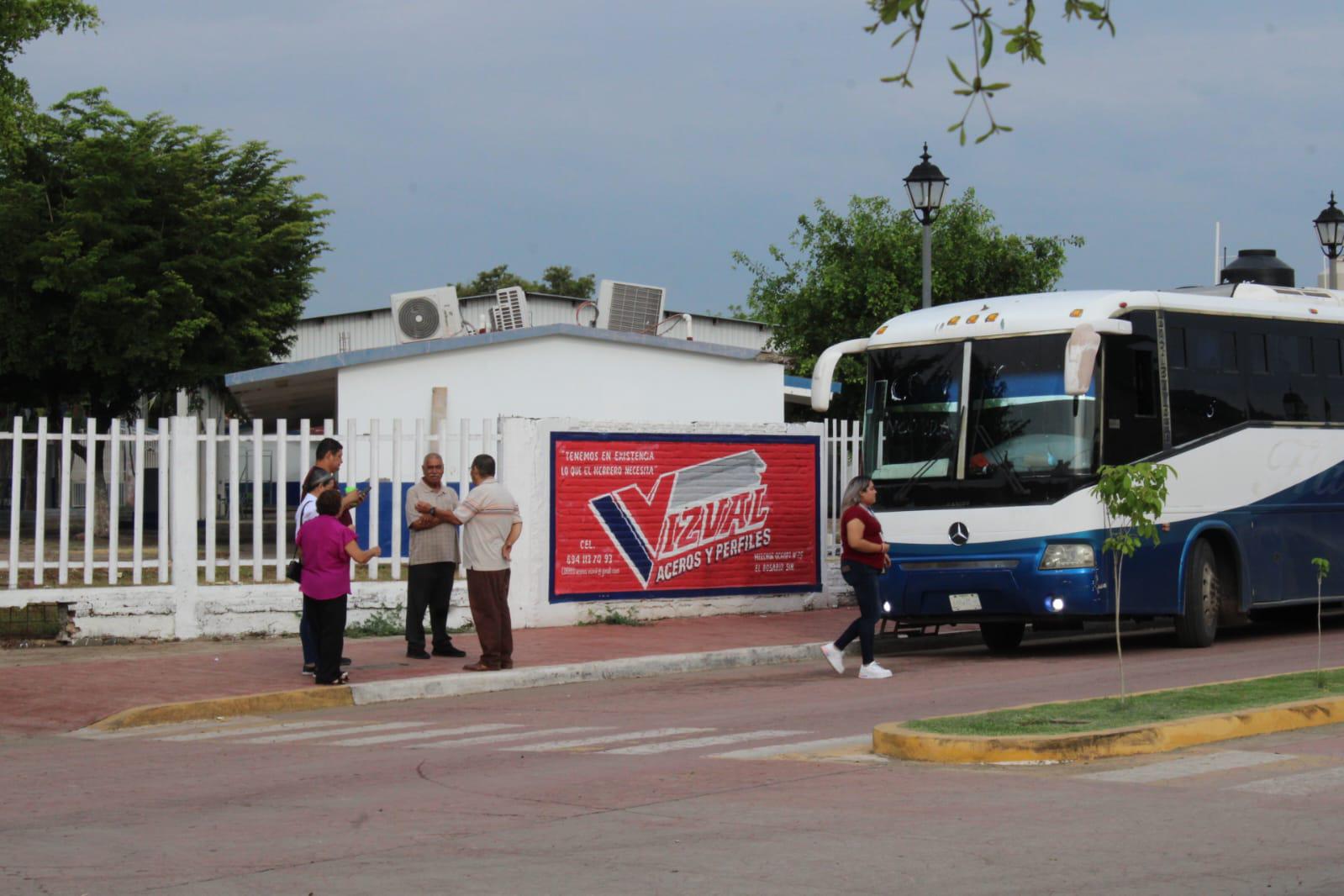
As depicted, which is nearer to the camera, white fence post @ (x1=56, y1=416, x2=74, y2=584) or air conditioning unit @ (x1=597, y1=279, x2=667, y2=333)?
white fence post @ (x1=56, y1=416, x2=74, y2=584)

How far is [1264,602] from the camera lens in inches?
700

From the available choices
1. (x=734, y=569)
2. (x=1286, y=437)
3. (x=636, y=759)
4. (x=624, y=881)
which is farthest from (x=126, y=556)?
(x=624, y=881)

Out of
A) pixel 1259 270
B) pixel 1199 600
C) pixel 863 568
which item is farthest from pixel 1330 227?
pixel 863 568

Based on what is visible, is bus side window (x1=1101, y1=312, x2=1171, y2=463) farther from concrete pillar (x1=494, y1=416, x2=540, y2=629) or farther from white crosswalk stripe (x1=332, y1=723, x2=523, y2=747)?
white crosswalk stripe (x1=332, y1=723, x2=523, y2=747)

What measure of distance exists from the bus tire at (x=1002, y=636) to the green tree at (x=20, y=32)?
16728 millimetres

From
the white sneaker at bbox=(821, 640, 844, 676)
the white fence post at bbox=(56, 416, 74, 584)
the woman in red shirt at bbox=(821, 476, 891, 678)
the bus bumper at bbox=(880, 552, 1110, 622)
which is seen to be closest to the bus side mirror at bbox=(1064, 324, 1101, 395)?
the bus bumper at bbox=(880, 552, 1110, 622)

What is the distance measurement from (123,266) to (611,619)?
59.7ft

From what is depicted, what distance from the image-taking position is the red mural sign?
19.0 m

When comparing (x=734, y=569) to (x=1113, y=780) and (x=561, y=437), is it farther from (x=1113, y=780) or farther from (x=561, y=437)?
(x=1113, y=780)

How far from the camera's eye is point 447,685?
14156mm

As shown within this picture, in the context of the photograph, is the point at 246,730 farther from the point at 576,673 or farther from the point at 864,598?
the point at 864,598

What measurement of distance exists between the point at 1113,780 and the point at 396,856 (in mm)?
3949

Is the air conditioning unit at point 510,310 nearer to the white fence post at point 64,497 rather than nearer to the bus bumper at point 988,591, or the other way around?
the white fence post at point 64,497

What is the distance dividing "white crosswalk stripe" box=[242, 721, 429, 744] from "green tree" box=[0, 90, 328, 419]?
885 inches
